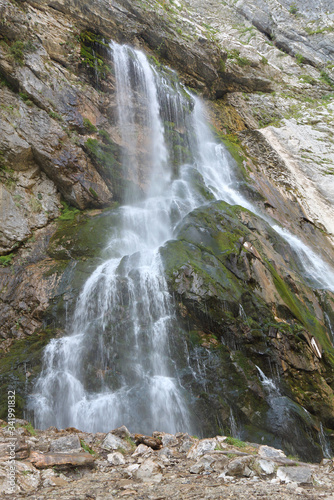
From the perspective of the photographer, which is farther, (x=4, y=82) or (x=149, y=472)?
(x=4, y=82)

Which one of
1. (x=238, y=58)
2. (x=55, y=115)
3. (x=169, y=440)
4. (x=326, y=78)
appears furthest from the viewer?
(x=326, y=78)

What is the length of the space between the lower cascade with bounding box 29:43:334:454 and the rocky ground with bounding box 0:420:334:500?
225 centimetres

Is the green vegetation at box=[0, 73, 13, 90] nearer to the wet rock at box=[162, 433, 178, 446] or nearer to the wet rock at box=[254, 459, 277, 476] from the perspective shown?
the wet rock at box=[162, 433, 178, 446]

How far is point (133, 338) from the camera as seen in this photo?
8578mm

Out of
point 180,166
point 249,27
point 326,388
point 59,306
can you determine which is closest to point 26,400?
point 59,306

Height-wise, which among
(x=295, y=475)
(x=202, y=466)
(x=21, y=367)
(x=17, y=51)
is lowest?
(x=295, y=475)

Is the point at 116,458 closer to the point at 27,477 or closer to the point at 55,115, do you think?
the point at 27,477

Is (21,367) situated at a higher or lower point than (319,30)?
lower

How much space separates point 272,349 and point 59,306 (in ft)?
20.8

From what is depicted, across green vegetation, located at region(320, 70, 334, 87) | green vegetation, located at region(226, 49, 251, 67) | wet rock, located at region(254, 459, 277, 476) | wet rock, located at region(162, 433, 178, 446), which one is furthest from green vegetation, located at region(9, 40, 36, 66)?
green vegetation, located at region(320, 70, 334, 87)

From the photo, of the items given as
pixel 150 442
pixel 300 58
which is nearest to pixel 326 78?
pixel 300 58

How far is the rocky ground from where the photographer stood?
3.07 meters

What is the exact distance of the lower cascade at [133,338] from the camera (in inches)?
284

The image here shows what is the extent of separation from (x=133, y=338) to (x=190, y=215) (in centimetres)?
563
